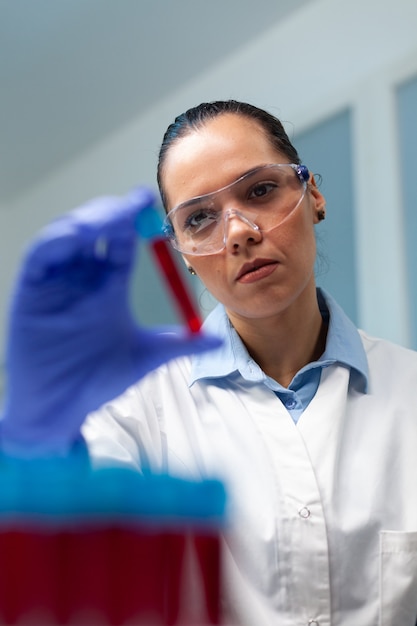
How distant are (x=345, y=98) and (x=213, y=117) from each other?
124 cm

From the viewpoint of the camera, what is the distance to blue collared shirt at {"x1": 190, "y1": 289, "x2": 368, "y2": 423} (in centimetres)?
125

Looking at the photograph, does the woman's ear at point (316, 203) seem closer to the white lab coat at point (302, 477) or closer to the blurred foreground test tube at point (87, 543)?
the white lab coat at point (302, 477)

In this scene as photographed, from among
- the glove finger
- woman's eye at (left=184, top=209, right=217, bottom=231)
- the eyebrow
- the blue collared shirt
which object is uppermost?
the eyebrow

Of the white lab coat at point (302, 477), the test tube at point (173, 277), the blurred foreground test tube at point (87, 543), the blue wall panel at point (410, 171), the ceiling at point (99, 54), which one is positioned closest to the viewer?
the blurred foreground test tube at point (87, 543)

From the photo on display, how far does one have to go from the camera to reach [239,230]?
110cm

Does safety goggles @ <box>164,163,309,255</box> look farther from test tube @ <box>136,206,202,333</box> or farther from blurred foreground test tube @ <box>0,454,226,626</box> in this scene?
blurred foreground test tube @ <box>0,454,226,626</box>

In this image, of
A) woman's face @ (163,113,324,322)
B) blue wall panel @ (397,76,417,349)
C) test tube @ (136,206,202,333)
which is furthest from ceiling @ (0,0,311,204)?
test tube @ (136,206,202,333)

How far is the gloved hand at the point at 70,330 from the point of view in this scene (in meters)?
0.53

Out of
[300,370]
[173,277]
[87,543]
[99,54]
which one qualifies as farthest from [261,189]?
[99,54]

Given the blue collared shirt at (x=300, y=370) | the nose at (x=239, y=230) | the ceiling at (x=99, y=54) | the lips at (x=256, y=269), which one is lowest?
the blue collared shirt at (x=300, y=370)

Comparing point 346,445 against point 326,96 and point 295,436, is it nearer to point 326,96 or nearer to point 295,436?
point 295,436

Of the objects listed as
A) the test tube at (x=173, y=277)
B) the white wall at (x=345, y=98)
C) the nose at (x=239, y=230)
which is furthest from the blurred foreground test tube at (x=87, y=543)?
the white wall at (x=345, y=98)

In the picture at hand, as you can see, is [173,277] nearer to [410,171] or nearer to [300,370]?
[300,370]

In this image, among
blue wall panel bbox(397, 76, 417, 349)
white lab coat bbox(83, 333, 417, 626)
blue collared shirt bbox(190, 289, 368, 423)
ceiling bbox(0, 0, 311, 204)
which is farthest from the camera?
ceiling bbox(0, 0, 311, 204)
